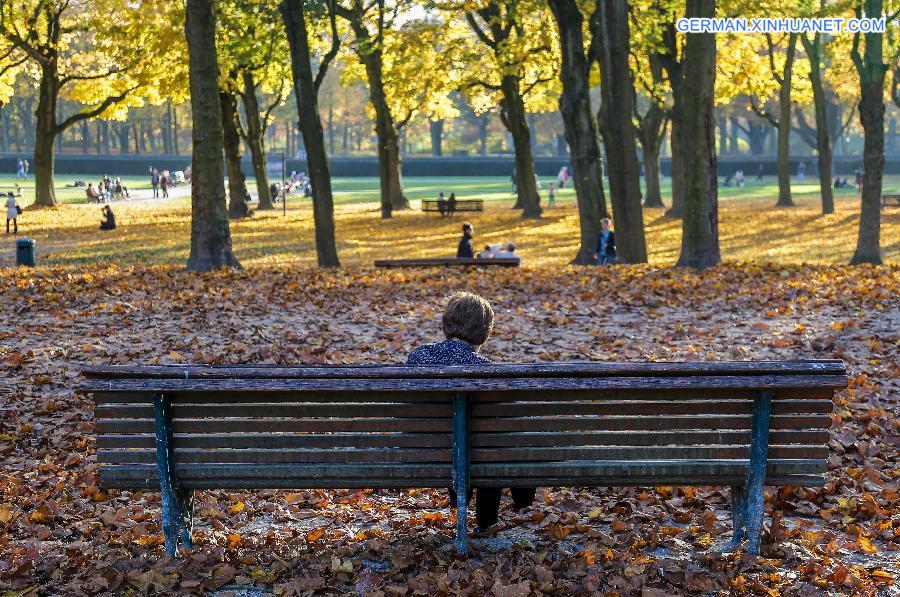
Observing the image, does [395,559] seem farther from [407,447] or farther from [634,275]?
[634,275]

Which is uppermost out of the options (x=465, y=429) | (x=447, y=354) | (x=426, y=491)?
(x=447, y=354)

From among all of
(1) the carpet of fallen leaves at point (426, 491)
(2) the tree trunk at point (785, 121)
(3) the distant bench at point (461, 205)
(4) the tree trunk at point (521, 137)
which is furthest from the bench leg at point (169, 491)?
(3) the distant bench at point (461, 205)

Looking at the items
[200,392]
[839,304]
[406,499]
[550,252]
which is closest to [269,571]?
[200,392]

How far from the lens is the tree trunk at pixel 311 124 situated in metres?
20.2

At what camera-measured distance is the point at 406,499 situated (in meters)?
6.68

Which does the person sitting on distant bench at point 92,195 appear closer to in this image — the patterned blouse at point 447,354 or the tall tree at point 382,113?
the tall tree at point 382,113

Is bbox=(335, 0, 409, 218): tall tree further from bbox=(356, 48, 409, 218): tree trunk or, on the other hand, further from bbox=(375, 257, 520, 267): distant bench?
bbox=(375, 257, 520, 267): distant bench

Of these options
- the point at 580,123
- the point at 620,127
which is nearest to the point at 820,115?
the point at 580,123

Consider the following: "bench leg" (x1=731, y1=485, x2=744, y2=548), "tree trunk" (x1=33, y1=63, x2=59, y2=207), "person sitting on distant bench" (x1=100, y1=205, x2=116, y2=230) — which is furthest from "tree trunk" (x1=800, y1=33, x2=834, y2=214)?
"bench leg" (x1=731, y1=485, x2=744, y2=548)

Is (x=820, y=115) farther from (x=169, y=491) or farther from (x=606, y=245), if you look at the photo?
(x=169, y=491)

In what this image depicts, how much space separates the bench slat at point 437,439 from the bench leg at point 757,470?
0.07m

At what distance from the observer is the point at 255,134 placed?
142 feet

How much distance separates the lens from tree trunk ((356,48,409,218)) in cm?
3916

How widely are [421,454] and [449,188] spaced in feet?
212
